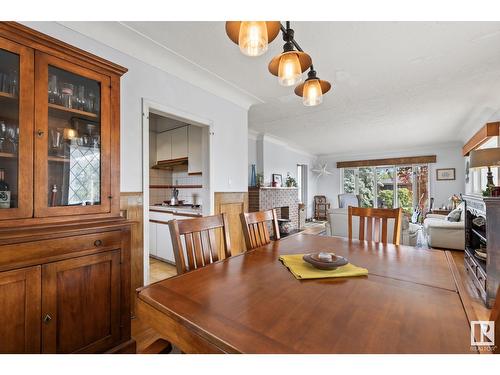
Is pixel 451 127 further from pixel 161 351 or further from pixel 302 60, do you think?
pixel 161 351

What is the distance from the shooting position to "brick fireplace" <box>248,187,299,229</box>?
4.91m

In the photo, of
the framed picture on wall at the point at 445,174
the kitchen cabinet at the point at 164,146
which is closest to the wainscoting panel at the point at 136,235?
the kitchen cabinet at the point at 164,146

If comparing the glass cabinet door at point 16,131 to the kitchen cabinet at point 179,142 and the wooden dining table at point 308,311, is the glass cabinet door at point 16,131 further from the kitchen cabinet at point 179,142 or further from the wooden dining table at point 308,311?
the kitchen cabinet at point 179,142

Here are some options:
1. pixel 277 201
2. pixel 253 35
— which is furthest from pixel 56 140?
pixel 277 201

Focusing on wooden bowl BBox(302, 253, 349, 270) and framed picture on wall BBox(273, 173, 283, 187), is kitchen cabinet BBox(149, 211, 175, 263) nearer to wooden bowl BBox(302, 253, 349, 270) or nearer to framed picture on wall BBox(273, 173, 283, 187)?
wooden bowl BBox(302, 253, 349, 270)

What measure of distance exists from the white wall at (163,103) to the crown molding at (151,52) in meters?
0.04

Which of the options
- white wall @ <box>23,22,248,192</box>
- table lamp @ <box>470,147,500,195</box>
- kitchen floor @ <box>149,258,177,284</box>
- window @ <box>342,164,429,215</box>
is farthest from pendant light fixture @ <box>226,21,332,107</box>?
window @ <box>342,164,429,215</box>

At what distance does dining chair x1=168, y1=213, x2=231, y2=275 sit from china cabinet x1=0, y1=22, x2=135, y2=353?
1.78ft

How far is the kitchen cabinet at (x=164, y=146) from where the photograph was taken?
13.9ft

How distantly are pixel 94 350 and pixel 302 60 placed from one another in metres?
1.95

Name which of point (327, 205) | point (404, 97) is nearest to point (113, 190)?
point (404, 97)

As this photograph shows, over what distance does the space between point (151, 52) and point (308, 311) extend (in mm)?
2321

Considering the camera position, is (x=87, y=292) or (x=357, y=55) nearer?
(x=87, y=292)

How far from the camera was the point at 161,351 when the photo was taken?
2.59ft
